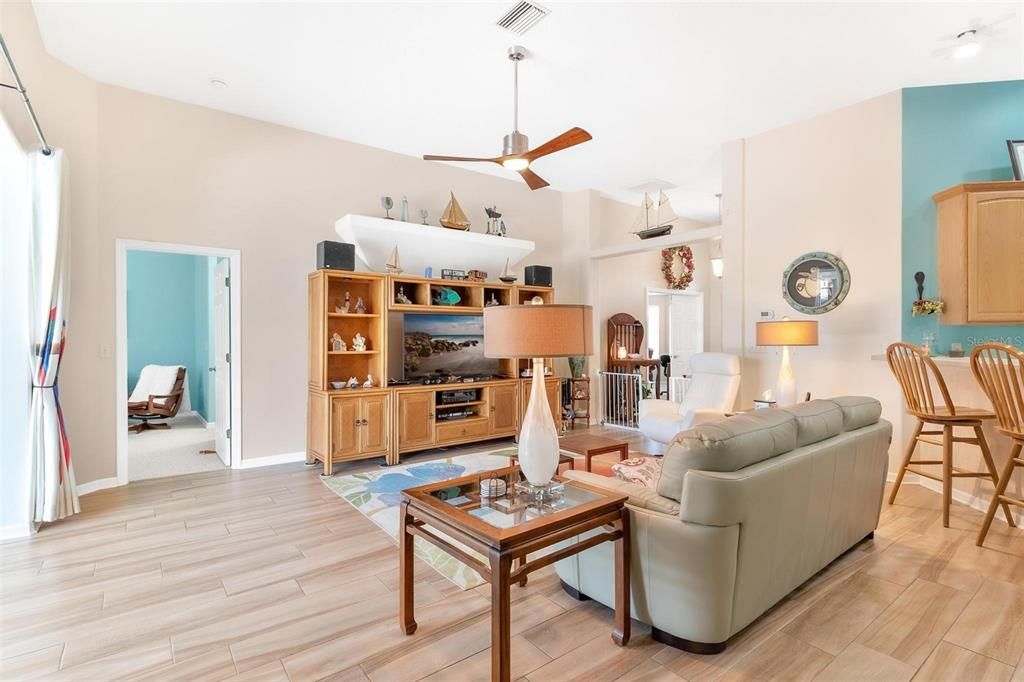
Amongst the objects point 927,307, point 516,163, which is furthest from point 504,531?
point 927,307

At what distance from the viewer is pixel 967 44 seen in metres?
3.42

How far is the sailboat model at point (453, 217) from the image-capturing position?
5441 millimetres

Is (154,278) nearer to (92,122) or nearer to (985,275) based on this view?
(92,122)

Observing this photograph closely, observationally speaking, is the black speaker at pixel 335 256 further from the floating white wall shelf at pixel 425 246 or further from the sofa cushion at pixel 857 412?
the sofa cushion at pixel 857 412

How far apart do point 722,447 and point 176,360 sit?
8462 millimetres

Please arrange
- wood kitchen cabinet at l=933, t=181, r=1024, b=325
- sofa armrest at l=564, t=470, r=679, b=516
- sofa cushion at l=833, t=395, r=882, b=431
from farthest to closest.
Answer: wood kitchen cabinet at l=933, t=181, r=1024, b=325 → sofa cushion at l=833, t=395, r=882, b=431 → sofa armrest at l=564, t=470, r=679, b=516

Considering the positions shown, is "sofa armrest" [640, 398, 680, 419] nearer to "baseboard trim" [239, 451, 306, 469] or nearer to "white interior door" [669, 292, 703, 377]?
"baseboard trim" [239, 451, 306, 469]

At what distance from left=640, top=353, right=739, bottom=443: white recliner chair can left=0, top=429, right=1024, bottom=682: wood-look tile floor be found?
1.72 meters

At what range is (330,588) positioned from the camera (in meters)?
2.44

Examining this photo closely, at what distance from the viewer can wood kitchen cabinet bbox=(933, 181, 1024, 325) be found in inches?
148

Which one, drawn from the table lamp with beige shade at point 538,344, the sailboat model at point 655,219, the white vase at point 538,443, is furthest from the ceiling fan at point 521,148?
the sailboat model at point 655,219

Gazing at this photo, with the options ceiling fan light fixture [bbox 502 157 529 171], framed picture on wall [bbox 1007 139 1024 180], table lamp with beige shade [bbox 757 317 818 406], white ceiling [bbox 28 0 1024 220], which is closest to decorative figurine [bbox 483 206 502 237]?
white ceiling [bbox 28 0 1024 220]

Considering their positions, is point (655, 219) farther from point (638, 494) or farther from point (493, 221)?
point (638, 494)

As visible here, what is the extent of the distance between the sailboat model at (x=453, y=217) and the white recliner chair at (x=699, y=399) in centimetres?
278
